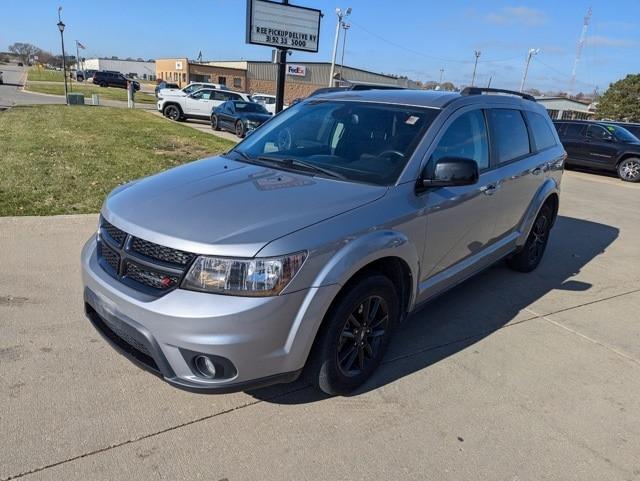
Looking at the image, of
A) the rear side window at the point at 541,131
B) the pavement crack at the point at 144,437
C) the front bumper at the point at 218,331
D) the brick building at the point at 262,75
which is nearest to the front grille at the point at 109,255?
the front bumper at the point at 218,331

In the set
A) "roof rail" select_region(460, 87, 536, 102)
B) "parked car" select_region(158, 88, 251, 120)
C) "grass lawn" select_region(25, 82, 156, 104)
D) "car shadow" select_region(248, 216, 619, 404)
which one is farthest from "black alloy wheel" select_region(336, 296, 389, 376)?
"grass lawn" select_region(25, 82, 156, 104)

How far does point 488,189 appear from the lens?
3977 mm

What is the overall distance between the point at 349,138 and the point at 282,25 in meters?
8.58

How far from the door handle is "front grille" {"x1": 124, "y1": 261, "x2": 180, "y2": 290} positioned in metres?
2.54

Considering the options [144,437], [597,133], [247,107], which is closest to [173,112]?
[247,107]

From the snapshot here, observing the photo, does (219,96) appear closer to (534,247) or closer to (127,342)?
(534,247)

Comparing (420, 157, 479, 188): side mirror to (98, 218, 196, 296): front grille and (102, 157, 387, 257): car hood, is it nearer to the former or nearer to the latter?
(102, 157, 387, 257): car hood

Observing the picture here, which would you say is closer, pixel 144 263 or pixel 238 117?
pixel 144 263

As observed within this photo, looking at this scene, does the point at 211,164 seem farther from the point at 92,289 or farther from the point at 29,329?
the point at 29,329

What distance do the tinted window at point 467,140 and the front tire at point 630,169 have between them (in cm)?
1386

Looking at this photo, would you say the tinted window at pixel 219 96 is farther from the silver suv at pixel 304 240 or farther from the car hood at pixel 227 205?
the car hood at pixel 227 205

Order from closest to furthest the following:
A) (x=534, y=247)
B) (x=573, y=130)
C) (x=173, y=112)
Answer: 1. (x=534, y=247)
2. (x=573, y=130)
3. (x=173, y=112)

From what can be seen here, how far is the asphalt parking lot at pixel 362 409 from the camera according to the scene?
2473 millimetres

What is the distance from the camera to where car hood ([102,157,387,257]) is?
7.87 ft
